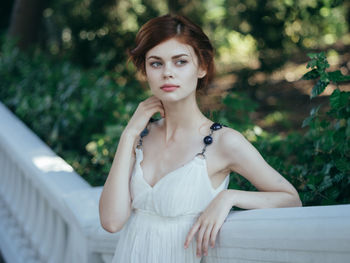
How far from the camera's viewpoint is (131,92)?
5.63 metres

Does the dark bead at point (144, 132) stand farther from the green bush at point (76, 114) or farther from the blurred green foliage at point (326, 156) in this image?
the green bush at point (76, 114)

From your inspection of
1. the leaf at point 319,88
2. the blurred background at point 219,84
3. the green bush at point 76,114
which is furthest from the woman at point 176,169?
the green bush at point 76,114

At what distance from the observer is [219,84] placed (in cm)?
907

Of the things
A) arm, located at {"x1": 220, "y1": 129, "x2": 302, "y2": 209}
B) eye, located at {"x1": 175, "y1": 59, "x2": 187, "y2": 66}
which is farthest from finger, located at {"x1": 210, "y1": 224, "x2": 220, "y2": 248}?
eye, located at {"x1": 175, "y1": 59, "x2": 187, "y2": 66}

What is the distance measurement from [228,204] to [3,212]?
2.58 metres

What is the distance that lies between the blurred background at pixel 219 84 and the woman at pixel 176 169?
418mm

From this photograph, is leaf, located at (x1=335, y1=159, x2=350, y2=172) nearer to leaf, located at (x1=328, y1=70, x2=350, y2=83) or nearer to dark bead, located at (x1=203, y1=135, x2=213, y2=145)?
leaf, located at (x1=328, y1=70, x2=350, y2=83)

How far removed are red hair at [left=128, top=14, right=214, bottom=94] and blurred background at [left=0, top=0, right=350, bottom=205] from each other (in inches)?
18.2

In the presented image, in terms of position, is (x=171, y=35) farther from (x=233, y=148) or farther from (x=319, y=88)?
(x=319, y=88)

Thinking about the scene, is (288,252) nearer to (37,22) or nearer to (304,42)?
(304,42)

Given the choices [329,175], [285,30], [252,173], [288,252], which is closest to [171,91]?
[252,173]

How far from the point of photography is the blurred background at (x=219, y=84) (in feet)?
8.14

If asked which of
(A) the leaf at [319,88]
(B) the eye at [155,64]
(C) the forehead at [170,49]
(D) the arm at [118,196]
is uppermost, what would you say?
(C) the forehead at [170,49]

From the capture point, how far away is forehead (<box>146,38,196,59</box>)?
191 cm
